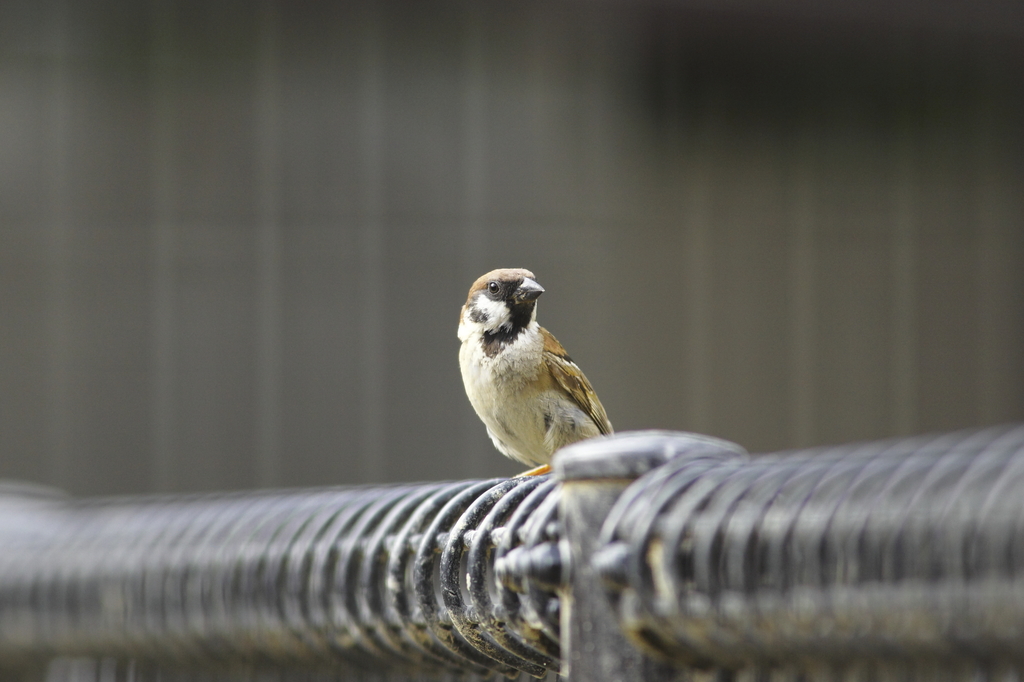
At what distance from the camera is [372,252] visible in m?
7.62

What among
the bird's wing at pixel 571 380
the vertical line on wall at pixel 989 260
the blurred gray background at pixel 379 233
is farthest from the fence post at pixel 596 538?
the vertical line on wall at pixel 989 260

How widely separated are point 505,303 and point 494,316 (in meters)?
0.05

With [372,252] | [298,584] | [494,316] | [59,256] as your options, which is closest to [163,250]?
[59,256]

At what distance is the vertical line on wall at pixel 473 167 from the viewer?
7613mm

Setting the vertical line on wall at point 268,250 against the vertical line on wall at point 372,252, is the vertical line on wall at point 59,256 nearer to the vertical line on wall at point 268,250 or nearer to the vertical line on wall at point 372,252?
the vertical line on wall at point 268,250

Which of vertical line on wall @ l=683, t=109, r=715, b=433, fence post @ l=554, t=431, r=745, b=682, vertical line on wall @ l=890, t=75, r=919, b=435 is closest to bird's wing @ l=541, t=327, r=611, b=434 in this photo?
fence post @ l=554, t=431, r=745, b=682

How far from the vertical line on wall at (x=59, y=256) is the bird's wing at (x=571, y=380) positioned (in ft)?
16.3

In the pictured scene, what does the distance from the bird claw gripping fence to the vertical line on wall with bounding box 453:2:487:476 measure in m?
5.57

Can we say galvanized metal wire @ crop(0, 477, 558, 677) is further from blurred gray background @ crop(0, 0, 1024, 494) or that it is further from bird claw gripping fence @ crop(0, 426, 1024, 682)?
blurred gray background @ crop(0, 0, 1024, 494)

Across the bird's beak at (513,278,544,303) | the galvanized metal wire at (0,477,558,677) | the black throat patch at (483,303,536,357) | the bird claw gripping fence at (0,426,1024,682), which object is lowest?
the galvanized metal wire at (0,477,558,677)

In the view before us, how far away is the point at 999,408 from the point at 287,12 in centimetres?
556

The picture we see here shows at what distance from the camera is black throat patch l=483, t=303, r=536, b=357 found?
130 inches

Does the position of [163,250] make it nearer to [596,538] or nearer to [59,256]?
[59,256]

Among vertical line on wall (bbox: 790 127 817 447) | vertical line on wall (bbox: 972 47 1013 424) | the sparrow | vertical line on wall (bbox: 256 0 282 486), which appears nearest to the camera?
the sparrow
